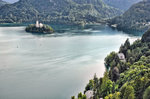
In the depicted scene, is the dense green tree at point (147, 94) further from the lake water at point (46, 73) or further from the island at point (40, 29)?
the island at point (40, 29)

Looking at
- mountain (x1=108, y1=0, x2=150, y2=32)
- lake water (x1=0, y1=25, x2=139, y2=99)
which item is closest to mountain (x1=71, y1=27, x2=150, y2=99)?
lake water (x1=0, y1=25, x2=139, y2=99)

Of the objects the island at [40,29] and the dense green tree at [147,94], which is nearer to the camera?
Answer: the dense green tree at [147,94]

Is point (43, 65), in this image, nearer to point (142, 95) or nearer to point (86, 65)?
point (86, 65)

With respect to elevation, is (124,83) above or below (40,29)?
below

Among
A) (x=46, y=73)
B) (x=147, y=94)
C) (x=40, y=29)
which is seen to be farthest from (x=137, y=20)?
(x=147, y=94)

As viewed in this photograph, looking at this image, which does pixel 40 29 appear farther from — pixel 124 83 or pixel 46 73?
pixel 124 83

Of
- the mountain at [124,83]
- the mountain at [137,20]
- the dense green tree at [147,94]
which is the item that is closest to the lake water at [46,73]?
the mountain at [124,83]

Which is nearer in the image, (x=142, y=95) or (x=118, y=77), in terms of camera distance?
(x=142, y=95)

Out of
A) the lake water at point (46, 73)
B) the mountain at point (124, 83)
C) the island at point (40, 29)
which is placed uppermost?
the island at point (40, 29)

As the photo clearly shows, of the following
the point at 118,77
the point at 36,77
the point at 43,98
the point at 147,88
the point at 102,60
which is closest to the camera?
the point at 147,88

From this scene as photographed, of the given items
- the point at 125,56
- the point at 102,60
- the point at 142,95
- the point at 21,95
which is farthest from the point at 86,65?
the point at 142,95

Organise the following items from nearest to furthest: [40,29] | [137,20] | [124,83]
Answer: [124,83]
[40,29]
[137,20]
